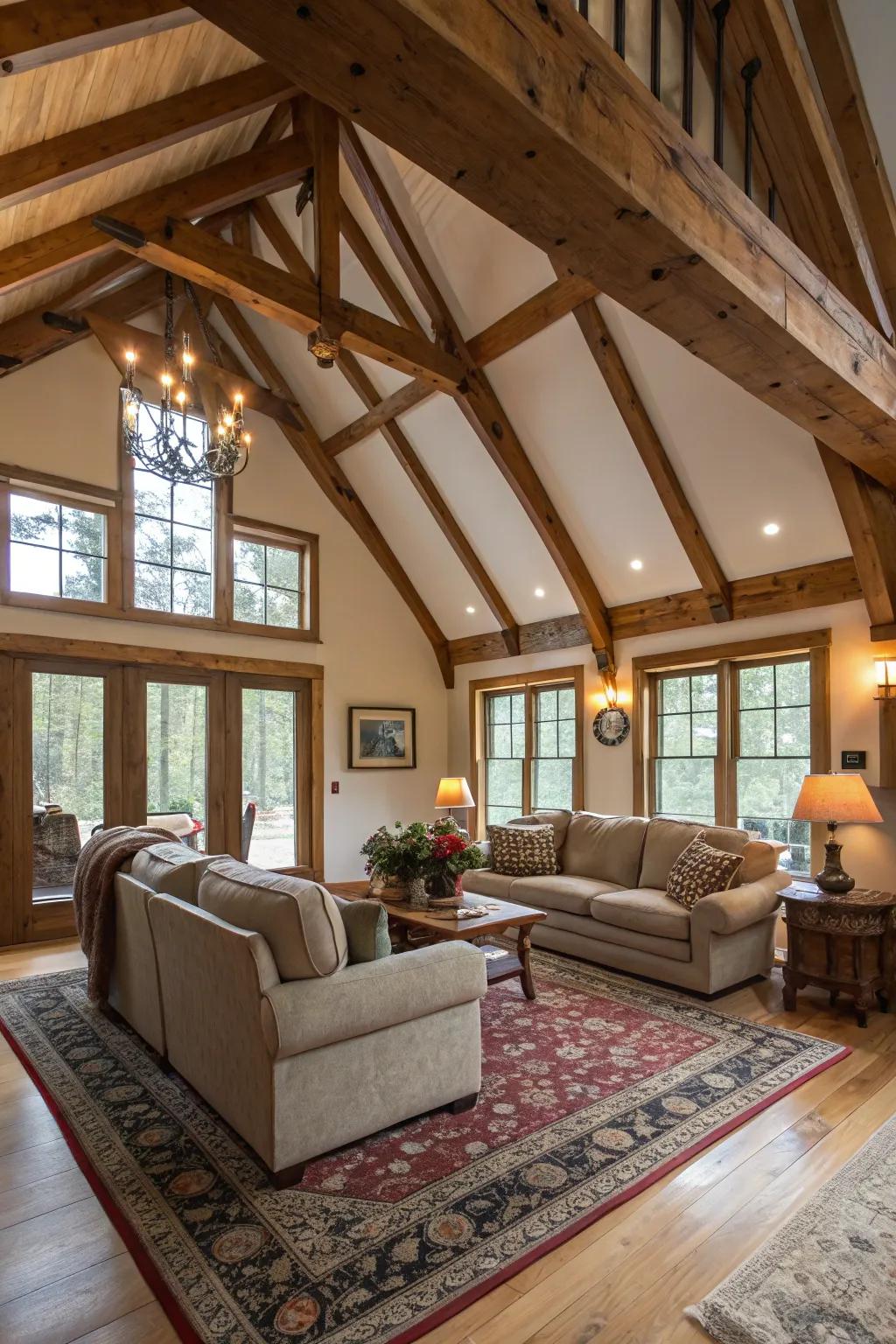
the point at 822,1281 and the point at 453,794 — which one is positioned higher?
the point at 453,794

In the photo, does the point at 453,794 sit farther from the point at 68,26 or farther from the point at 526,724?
the point at 68,26

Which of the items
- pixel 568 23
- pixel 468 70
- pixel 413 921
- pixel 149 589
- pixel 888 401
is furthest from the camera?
pixel 149 589

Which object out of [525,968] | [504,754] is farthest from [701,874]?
[504,754]

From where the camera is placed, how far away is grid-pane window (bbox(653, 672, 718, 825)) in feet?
20.2

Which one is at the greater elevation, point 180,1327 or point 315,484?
point 315,484

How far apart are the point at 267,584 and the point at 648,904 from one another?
465 cm

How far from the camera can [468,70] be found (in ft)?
5.20

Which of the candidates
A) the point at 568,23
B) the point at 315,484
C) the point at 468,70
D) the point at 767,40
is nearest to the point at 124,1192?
the point at 468,70

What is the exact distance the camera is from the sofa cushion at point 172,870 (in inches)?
127

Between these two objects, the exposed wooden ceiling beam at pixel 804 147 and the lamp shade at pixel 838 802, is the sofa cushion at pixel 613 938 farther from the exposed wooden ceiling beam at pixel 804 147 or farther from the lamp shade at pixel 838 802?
the exposed wooden ceiling beam at pixel 804 147

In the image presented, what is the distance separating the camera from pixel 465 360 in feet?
19.1

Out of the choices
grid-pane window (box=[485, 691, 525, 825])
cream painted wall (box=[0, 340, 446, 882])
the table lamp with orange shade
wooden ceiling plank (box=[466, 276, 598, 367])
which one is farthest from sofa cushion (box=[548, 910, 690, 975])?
wooden ceiling plank (box=[466, 276, 598, 367])

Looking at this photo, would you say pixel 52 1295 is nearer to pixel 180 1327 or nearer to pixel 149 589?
pixel 180 1327

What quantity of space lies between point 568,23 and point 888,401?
2376 mm
